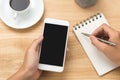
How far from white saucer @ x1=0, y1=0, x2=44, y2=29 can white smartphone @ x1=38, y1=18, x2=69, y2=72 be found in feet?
0.26

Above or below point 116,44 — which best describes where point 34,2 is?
above

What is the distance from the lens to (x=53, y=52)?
0.90 m

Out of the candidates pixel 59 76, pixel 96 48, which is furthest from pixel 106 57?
pixel 59 76

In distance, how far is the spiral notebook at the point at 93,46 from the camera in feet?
3.06

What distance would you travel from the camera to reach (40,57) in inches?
35.3

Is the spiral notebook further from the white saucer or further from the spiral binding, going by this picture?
the white saucer

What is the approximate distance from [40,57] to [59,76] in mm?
95

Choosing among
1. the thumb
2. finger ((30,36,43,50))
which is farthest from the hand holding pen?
finger ((30,36,43,50))

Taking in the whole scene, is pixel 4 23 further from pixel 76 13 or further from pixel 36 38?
pixel 76 13

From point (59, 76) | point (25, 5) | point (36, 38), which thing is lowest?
point (59, 76)

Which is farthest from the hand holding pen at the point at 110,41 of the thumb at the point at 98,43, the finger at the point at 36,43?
the finger at the point at 36,43

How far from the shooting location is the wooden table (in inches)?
36.7

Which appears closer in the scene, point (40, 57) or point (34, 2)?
point (40, 57)

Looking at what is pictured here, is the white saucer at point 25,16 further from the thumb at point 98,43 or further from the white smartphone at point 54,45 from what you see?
the thumb at point 98,43
